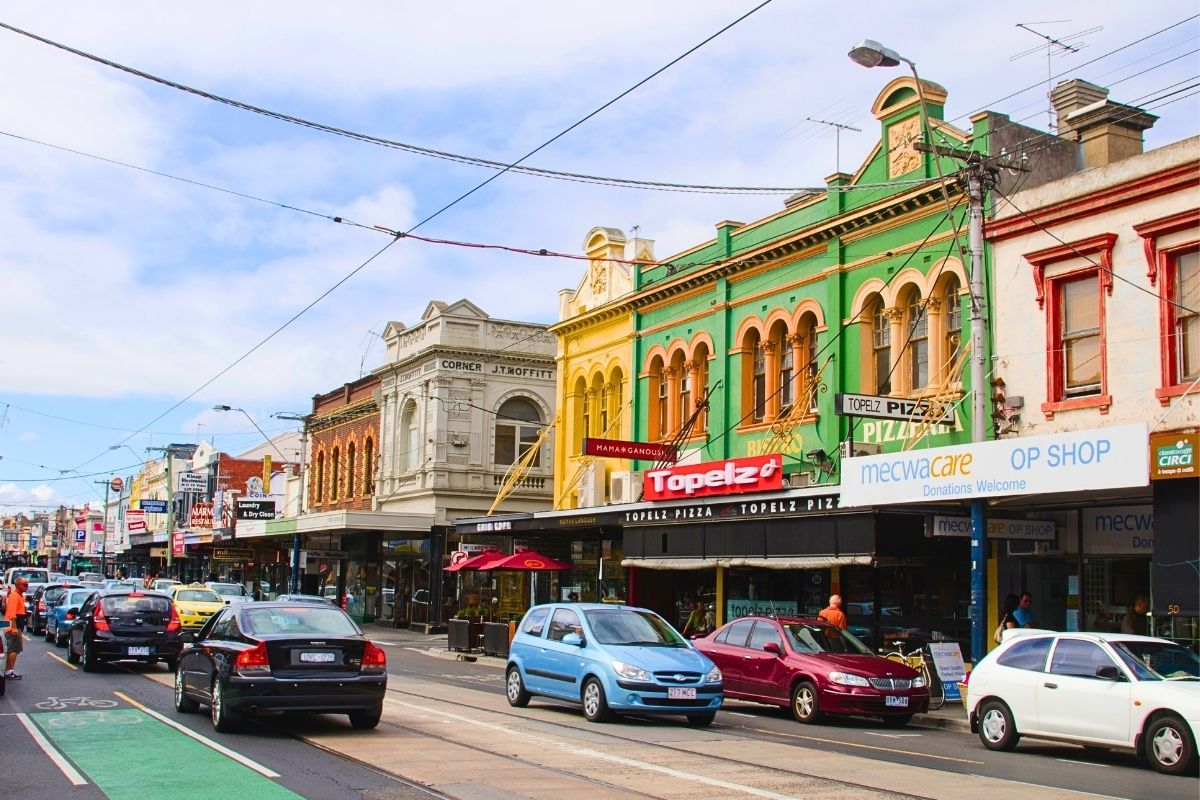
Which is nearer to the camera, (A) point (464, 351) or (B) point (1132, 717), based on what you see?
(B) point (1132, 717)

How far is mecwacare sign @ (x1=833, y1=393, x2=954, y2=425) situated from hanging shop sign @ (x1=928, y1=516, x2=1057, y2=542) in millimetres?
1904

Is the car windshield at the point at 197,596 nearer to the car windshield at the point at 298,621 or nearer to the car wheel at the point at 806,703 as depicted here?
the car windshield at the point at 298,621

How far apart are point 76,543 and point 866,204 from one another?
399 ft

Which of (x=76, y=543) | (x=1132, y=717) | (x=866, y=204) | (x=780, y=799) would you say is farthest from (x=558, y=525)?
(x=76, y=543)

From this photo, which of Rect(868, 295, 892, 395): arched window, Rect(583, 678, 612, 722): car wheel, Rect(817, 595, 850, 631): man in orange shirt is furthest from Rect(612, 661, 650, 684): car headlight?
Rect(868, 295, 892, 395): arched window

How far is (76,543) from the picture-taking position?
129125 millimetres

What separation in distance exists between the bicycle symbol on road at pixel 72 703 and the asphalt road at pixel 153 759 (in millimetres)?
13

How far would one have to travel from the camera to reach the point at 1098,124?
22.9 meters

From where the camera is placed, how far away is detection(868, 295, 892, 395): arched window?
24.5 metres

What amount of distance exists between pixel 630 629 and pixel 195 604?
67.6 feet

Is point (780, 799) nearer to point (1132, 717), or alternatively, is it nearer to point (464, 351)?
point (1132, 717)

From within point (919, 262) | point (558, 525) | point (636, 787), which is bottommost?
point (636, 787)

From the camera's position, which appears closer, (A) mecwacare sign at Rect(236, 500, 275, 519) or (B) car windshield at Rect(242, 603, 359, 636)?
(B) car windshield at Rect(242, 603, 359, 636)

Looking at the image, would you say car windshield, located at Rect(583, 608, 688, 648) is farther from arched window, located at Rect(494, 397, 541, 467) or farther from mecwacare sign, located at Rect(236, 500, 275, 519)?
mecwacare sign, located at Rect(236, 500, 275, 519)
